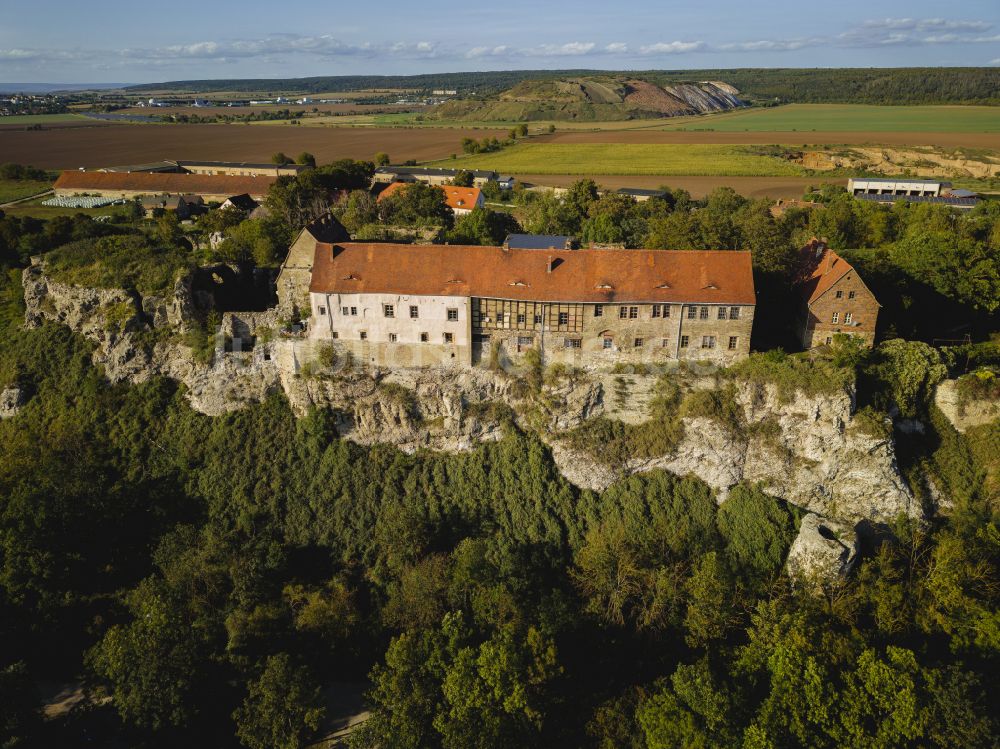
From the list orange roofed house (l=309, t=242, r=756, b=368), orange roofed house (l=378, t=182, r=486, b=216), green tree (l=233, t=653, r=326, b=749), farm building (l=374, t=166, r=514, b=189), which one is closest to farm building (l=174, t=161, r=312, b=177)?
farm building (l=374, t=166, r=514, b=189)

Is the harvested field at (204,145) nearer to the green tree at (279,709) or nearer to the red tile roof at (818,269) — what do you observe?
the red tile roof at (818,269)

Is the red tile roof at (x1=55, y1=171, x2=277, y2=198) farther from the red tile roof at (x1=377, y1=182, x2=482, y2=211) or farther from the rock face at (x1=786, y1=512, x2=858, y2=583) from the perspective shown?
the rock face at (x1=786, y1=512, x2=858, y2=583)

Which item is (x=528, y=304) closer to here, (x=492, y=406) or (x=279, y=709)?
(x=492, y=406)

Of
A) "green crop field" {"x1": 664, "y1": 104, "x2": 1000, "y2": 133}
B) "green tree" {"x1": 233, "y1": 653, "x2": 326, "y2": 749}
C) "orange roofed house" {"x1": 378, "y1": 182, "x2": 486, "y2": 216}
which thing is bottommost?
"green tree" {"x1": 233, "y1": 653, "x2": 326, "y2": 749}

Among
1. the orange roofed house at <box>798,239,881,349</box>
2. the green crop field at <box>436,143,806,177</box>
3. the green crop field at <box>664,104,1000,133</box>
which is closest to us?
the orange roofed house at <box>798,239,881,349</box>

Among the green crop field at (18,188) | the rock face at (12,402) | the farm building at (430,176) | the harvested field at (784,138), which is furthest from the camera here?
the harvested field at (784,138)

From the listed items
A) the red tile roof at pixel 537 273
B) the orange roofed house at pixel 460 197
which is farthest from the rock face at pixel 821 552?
the orange roofed house at pixel 460 197

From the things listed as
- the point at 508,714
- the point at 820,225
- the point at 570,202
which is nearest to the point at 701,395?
the point at 508,714

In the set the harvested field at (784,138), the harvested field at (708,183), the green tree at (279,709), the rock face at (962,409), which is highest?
the harvested field at (784,138)

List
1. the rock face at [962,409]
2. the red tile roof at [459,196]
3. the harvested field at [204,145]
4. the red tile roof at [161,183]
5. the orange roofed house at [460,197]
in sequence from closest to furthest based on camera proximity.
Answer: the rock face at [962,409], the orange roofed house at [460,197], the red tile roof at [459,196], the red tile roof at [161,183], the harvested field at [204,145]
